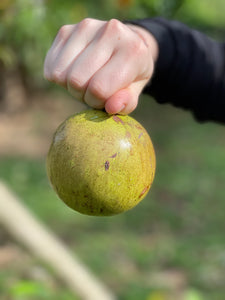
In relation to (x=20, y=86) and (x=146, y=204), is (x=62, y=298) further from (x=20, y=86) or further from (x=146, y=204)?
(x=20, y=86)

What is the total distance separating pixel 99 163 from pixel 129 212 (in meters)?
3.80

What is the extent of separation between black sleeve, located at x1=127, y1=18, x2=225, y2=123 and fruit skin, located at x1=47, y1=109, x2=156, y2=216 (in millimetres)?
611

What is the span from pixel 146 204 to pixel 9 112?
11.8 ft

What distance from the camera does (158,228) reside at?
4605mm

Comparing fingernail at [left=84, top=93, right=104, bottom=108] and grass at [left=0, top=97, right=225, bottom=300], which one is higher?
grass at [left=0, top=97, right=225, bottom=300]

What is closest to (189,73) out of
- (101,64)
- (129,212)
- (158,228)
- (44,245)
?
(101,64)

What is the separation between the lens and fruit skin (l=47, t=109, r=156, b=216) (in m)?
1.16

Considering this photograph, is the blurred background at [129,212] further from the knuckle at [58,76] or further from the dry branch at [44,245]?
the knuckle at [58,76]

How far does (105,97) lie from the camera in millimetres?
1155

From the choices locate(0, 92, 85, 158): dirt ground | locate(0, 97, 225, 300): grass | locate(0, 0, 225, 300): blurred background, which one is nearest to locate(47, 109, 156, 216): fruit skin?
locate(0, 0, 225, 300): blurred background

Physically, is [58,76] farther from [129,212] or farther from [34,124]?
[34,124]

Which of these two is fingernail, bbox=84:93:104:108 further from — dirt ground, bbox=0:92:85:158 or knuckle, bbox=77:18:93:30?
dirt ground, bbox=0:92:85:158

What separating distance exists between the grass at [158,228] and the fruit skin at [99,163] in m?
2.24

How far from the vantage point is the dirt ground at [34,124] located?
670 centimetres
